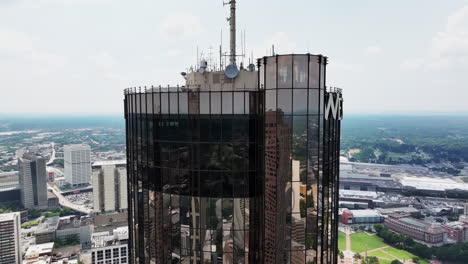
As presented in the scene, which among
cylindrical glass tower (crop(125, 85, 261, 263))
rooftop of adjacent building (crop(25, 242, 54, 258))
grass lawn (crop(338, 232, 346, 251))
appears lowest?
grass lawn (crop(338, 232, 346, 251))

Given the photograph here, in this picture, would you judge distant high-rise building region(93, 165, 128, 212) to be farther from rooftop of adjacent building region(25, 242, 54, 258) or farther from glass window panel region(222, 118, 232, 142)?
glass window panel region(222, 118, 232, 142)

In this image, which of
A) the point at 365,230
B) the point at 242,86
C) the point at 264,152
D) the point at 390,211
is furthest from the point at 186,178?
the point at 390,211

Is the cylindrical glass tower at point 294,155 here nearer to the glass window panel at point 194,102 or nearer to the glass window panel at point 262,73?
the glass window panel at point 262,73

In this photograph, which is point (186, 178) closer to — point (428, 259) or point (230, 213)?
point (230, 213)

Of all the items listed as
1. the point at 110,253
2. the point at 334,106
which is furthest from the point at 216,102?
the point at 110,253

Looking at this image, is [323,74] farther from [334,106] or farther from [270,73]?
[270,73]

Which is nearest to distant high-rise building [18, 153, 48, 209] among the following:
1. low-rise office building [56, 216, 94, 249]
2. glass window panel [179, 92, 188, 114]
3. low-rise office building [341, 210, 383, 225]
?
low-rise office building [56, 216, 94, 249]
